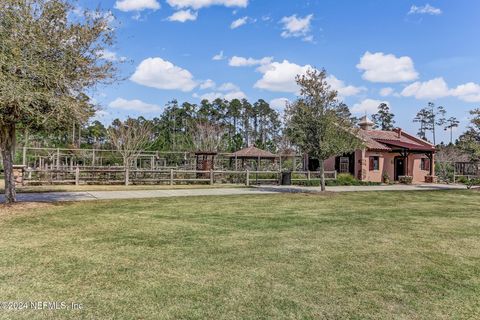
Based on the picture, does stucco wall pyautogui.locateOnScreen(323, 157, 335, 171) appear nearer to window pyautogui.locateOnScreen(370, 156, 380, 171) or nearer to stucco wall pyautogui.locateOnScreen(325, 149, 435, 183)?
stucco wall pyautogui.locateOnScreen(325, 149, 435, 183)

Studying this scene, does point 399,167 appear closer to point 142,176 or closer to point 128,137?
point 142,176

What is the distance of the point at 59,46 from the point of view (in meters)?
10.3

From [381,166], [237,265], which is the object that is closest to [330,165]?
[381,166]

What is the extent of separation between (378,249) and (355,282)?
81.2 inches

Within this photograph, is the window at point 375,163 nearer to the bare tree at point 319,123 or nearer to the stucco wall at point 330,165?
the stucco wall at point 330,165

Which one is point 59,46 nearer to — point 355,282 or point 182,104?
point 355,282

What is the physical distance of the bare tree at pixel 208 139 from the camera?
150ft

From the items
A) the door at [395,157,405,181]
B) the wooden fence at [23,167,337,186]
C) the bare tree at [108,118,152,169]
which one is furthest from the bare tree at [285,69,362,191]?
the bare tree at [108,118,152,169]

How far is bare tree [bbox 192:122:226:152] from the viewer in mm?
45759

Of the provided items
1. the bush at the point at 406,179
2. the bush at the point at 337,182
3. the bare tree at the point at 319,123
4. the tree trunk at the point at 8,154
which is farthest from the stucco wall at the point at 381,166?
the tree trunk at the point at 8,154

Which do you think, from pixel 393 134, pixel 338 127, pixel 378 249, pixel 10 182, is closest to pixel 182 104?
pixel 393 134

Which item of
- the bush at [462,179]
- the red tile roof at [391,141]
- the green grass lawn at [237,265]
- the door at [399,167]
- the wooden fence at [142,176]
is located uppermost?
the red tile roof at [391,141]

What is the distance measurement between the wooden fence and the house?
2.97m

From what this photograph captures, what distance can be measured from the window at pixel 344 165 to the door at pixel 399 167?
5.12 metres
